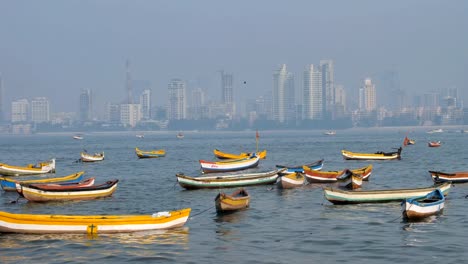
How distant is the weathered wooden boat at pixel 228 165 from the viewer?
65500mm

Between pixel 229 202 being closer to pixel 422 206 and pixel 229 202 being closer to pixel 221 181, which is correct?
pixel 422 206

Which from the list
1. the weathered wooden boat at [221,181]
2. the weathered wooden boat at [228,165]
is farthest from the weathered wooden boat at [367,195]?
the weathered wooden boat at [228,165]

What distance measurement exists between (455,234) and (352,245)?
5.38 meters

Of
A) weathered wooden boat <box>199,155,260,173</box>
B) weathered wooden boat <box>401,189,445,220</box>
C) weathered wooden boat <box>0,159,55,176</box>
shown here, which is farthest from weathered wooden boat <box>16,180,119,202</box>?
weathered wooden boat <box>0,159,55,176</box>

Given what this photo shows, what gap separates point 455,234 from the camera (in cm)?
3017

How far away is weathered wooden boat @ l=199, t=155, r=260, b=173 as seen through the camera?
6550 cm

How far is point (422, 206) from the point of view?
33062 mm

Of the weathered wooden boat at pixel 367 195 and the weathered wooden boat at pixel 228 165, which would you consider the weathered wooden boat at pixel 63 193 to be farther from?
the weathered wooden boat at pixel 228 165

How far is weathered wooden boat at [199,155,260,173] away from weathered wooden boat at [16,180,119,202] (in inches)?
816

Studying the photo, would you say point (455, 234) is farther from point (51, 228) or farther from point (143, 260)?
point (51, 228)

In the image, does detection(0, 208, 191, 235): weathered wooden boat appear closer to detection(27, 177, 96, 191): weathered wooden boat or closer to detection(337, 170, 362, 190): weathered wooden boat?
detection(27, 177, 96, 191): weathered wooden boat

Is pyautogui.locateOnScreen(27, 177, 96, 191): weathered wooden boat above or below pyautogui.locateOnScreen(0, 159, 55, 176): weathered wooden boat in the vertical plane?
above

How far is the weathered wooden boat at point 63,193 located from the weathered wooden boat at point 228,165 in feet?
68.0

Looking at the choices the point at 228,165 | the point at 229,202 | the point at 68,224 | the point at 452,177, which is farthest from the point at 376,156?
the point at 68,224
